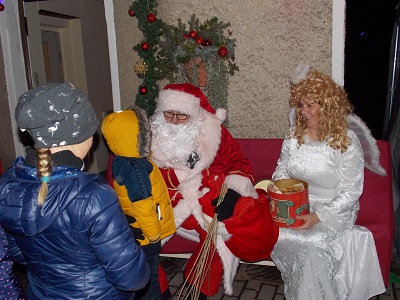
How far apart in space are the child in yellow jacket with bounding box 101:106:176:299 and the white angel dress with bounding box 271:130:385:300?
976mm

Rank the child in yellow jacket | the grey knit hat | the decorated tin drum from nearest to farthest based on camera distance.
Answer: the grey knit hat, the child in yellow jacket, the decorated tin drum

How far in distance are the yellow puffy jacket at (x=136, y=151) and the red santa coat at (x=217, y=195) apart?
22.8 inches

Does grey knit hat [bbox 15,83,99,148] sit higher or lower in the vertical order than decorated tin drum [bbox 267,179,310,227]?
higher

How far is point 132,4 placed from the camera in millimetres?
4059

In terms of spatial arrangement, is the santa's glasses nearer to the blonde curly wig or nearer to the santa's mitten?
the santa's mitten

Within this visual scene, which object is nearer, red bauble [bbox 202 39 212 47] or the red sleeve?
the red sleeve

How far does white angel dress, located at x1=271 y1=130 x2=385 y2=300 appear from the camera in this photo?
2650mm

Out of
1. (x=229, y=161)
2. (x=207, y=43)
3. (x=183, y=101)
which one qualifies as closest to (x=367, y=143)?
(x=229, y=161)

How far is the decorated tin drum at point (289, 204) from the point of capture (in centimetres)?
265

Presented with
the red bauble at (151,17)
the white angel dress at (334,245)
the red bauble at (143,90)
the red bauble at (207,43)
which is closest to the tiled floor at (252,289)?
the white angel dress at (334,245)

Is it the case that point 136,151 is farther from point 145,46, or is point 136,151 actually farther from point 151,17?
point 151,17

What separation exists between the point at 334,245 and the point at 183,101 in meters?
1.60

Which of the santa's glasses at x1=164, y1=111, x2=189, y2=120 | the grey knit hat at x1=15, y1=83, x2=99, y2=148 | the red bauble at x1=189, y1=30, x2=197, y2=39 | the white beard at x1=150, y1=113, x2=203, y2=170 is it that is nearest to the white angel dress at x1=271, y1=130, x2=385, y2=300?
the white beard at x1=150, y1=113, x2=203, y2=170

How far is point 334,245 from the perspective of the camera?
108 inches
